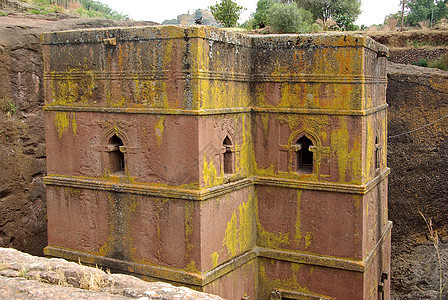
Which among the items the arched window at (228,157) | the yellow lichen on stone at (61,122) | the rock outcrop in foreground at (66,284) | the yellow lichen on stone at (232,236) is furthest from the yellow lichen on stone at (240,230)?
the rock outcrop in foreground at (66,284)

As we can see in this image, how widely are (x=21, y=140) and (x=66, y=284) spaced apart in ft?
18.0

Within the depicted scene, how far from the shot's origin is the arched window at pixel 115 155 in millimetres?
7336

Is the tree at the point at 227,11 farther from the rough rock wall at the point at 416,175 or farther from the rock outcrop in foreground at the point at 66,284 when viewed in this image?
the rock outcrop in foreground at the point at 66,284

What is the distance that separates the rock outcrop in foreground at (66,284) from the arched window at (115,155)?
2.91 m

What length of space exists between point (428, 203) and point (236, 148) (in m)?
5.97

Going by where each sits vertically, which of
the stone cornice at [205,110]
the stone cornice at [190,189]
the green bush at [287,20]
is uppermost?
the green bush at [287,20]

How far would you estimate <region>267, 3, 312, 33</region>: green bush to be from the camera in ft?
60.0

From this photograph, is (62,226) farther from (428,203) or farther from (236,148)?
(428,203)

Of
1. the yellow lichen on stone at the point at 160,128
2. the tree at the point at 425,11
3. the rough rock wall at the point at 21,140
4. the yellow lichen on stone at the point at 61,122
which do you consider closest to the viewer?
the yellow lichen on stone at the point at 160,128

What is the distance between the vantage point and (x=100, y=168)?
7406 millimetres

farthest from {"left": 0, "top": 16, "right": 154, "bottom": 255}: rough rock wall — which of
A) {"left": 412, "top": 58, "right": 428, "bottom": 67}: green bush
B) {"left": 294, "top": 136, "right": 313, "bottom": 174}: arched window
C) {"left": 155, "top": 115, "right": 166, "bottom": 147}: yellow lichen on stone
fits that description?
{"left": 412, "top": 58, "right": 428, "bottom": 67}: green bush

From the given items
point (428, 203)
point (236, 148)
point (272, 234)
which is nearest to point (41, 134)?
point (236, 148)

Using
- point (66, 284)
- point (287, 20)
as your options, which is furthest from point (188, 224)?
point (287, 20)

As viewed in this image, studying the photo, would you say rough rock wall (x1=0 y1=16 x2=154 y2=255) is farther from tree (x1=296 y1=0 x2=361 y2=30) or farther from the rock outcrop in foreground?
tree (x1=296 y1=0 x2=361 y2=30)
